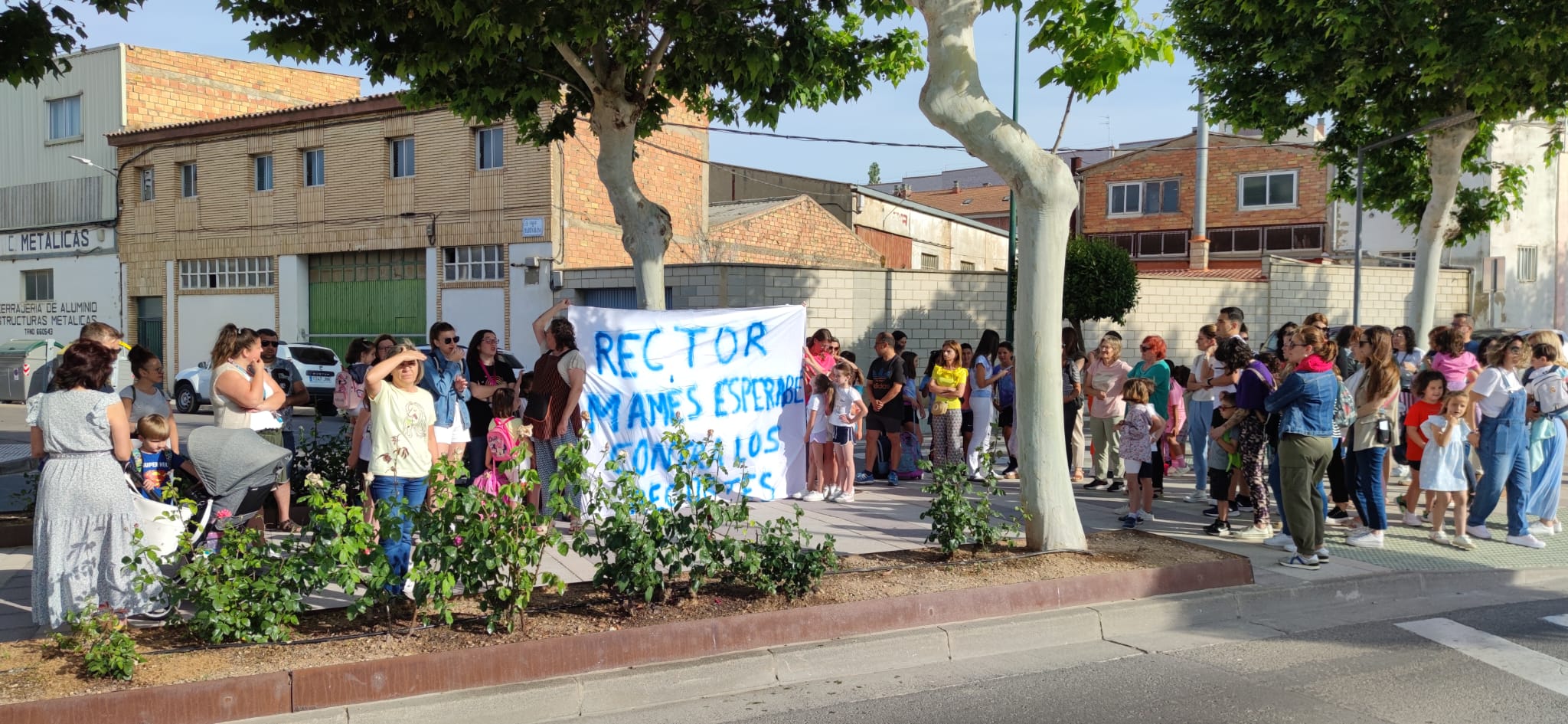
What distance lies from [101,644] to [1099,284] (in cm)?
1920

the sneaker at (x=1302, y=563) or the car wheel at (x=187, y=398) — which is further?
the car wheel at (x=187, y=398)

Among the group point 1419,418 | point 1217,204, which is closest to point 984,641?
point 1419,418

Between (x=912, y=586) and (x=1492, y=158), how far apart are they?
96.6ft

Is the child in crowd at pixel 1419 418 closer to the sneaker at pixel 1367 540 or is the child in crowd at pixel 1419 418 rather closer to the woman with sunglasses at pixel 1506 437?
the woman with sunglasses at pixel 1506 437

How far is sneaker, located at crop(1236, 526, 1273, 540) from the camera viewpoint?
9.34 m

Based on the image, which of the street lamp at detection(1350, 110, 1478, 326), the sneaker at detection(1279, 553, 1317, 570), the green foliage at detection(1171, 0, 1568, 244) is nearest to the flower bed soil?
the sneaker at detection(1279, 553, 1317, 570)

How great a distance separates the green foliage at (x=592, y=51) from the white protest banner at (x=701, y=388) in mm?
2294

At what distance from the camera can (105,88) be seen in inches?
1238

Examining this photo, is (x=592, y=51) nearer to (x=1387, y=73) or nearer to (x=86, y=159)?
(x=1387, y=73)

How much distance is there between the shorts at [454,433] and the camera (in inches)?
337

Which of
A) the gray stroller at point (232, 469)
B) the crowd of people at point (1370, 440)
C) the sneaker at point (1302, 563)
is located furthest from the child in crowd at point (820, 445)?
the gray stroller at point (232, 469)

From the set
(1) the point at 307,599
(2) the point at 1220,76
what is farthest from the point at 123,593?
(2) the point at 1220,76

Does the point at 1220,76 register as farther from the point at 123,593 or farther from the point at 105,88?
the point at 105,88

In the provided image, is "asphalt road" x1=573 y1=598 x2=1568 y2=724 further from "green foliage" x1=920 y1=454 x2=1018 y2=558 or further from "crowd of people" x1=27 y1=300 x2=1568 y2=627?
"crowd of people" x1=27 y1=300 x2=1568 y2=627
